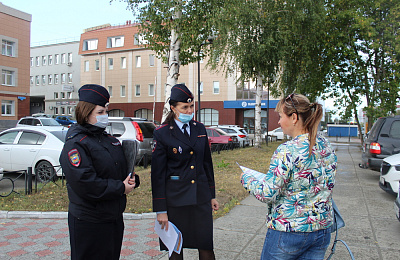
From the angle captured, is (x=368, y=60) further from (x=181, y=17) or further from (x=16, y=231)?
(x=16, y=231)

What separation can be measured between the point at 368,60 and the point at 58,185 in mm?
20468

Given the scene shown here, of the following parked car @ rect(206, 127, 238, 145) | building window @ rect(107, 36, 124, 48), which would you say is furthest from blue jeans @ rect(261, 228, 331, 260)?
building window @ rect(107, 36, 124, 48)

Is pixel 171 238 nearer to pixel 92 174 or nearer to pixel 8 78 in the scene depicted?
pixel 92 174

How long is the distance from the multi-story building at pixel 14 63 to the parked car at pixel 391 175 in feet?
119

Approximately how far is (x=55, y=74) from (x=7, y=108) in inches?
965

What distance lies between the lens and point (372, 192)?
27.8ft

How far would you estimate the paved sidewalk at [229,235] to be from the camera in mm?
4320

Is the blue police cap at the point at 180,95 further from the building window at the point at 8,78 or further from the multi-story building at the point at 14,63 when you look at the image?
the building window at the point at 8,78

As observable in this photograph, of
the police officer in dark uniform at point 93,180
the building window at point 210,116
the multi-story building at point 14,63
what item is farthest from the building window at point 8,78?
the police officer in dark uniform at point 93,180

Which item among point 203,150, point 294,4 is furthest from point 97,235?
point 294,4

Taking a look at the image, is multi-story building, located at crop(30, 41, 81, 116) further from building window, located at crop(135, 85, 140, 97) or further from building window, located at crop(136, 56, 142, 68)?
building window, located at crop(136, 56, 142, 68)

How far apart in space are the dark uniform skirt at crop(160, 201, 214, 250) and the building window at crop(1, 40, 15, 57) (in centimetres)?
3966

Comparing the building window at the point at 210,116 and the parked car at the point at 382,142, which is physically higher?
the building window at the point at 210,116

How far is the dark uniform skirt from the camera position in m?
3.01
